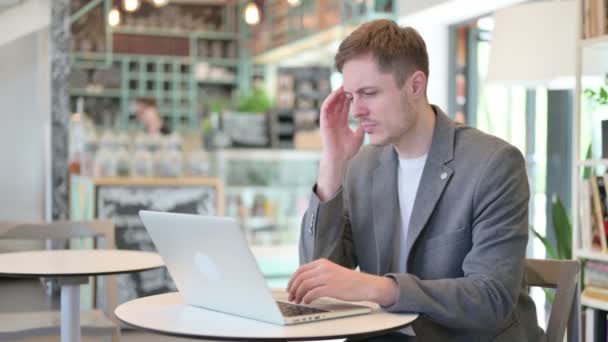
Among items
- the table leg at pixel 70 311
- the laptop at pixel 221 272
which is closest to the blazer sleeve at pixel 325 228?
the laptop at pixel 221 272

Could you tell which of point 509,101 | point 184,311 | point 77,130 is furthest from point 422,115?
point 77,130

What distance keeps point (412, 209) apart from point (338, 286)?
0.40m

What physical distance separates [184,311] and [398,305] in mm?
461

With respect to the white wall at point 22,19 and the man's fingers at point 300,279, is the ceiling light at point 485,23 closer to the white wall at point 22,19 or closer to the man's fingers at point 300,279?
the white wall at point 22,19

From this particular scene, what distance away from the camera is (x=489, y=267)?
190 cm

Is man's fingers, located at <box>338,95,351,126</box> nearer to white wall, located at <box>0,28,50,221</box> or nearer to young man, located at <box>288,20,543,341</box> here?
young man, located at <box>288,20,543,341</box>

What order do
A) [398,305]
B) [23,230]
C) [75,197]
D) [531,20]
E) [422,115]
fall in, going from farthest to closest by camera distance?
[75,197] < [531,20] < [23,230] < [422,115] < [398,305]

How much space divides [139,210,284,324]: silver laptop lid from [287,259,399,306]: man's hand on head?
0.40 feet

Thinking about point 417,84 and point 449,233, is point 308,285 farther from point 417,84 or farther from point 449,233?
point 417,84

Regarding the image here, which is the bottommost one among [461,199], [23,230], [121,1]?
[23,230]

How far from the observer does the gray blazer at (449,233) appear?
1.88 meters

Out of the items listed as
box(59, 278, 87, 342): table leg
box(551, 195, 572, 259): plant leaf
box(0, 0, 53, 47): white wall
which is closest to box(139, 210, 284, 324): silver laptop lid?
box(59, 278, 87, 342): table leg

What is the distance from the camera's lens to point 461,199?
6.68 ft

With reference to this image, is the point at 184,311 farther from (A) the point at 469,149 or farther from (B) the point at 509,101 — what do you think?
(B) the point at 509,101
